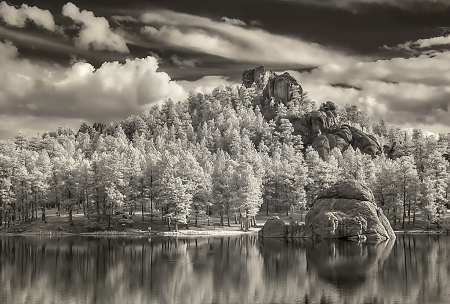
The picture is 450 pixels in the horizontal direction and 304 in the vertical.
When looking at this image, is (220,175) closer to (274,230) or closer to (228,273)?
(274,230)

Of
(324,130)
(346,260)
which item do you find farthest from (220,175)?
(324,130)

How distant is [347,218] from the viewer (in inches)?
2682

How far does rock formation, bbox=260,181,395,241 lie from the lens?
67.9 m

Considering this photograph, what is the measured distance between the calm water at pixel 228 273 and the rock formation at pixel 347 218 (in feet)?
21.4

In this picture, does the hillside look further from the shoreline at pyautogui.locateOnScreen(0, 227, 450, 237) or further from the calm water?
the calm water

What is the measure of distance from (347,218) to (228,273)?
34215mm

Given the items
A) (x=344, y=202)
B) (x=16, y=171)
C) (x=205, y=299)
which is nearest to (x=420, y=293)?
(x=205, y=299)

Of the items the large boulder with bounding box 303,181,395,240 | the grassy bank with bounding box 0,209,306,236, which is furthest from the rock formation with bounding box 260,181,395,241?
the grassy bank with bounding box 0,209,306,236

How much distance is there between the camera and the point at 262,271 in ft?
134

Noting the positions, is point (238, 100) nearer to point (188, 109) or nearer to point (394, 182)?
point (188, 109)

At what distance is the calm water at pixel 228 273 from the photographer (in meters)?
31.0

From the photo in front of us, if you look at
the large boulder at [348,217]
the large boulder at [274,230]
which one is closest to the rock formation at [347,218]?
the large boulder at [348,217]

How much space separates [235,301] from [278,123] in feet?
451

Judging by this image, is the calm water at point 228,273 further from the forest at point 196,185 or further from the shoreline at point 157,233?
the forest at point 196,185
